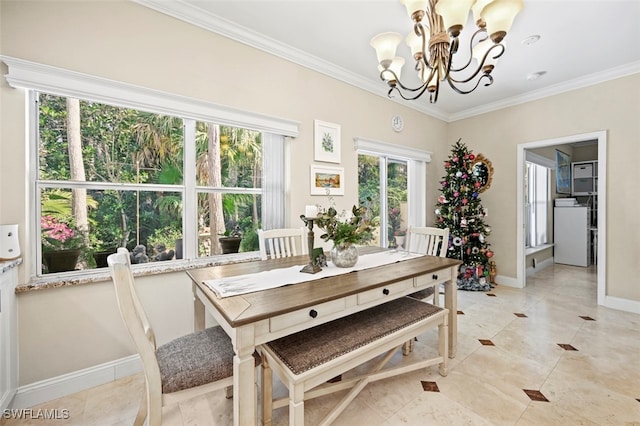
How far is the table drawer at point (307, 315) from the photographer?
1227 mm

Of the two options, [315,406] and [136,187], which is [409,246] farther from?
[136,187]

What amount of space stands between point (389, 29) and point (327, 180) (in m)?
1.59

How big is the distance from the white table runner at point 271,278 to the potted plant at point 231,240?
940mm

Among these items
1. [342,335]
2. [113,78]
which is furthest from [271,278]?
[113,78]

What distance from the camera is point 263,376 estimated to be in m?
1.44

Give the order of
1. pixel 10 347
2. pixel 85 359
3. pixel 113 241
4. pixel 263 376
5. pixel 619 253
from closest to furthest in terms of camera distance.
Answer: pixel 263 376, pixel 10 347, pixel 85 359, pixel 113 241, pixel 619 253

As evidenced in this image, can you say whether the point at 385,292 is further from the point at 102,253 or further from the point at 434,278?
the point at 102,253

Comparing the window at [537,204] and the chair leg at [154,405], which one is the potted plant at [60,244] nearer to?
the chair leg at [154,405]

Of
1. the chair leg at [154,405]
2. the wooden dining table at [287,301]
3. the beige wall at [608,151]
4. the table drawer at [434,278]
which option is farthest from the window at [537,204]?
the chair leg at [154,405]

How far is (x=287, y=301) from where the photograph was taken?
1.29 meters

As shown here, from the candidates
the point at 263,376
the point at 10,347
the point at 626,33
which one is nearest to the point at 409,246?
the point at 263,376

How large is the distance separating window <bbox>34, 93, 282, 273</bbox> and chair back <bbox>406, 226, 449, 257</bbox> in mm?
1776

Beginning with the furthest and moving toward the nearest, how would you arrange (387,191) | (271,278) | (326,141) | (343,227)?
(387,191), (326,141), (343,227), (271,278)

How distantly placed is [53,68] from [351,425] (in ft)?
9.59
